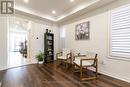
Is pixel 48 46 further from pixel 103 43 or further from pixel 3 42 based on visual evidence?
pixel 103 43

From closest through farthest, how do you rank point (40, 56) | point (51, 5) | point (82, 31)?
point (51, 5), point (82, 31), point (40, 56)

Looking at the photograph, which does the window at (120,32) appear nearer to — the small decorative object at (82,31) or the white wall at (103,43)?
the white wall at (103,43)

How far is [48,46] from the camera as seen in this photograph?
21.4 ft

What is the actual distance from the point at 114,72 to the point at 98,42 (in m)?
1.16

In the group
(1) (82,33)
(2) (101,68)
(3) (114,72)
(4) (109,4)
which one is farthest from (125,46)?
(1) (82,33)

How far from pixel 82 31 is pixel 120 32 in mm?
1875

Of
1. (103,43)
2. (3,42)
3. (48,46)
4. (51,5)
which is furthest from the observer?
(48,46)

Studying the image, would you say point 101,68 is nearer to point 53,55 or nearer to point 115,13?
point 115,13

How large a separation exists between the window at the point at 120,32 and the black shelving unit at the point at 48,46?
143 inches

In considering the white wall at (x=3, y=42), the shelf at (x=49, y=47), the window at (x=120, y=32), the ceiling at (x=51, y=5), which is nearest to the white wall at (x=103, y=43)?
the window at (x=120, y=32)

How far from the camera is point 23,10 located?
493 centimetres

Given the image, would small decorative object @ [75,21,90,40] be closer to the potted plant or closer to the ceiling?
the ceiling

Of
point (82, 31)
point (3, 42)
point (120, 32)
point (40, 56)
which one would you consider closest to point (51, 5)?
point (82, 31)

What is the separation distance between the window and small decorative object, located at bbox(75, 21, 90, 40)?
1.25 metres
